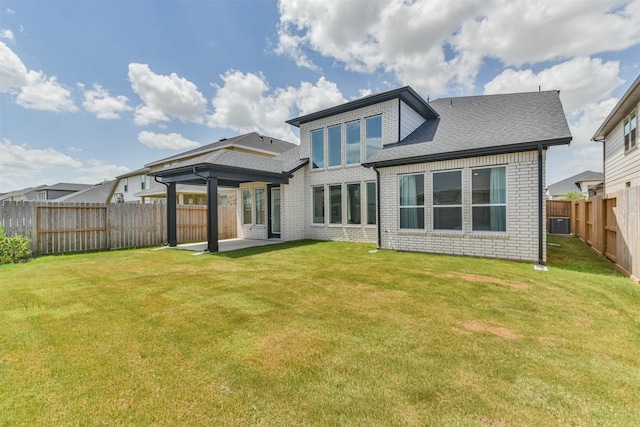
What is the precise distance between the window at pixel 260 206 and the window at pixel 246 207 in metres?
0.59

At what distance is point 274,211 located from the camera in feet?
46.9

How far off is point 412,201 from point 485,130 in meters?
3.38

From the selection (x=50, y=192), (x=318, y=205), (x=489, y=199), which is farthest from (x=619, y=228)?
(x=50, y=192)

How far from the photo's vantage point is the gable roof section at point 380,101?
11.0 meters

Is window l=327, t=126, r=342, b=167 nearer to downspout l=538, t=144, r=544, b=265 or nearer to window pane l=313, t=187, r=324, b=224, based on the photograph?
window pane l=313, t=187, r=324, b=224

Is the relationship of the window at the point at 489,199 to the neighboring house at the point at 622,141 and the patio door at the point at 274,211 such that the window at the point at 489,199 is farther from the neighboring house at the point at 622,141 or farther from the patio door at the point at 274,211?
the patio door at the point at 274,211

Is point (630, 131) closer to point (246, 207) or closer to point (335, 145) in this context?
point (335, 145)

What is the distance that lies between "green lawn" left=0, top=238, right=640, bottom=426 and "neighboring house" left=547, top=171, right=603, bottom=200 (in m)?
42.6

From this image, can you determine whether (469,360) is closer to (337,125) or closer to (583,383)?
(583,383)

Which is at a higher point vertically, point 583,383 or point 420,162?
point 420,162

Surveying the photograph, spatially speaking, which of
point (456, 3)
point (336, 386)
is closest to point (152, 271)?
point (336, 386)

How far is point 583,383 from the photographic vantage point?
249cm

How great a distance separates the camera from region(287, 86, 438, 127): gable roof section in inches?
433

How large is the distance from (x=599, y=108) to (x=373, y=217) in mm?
17985
